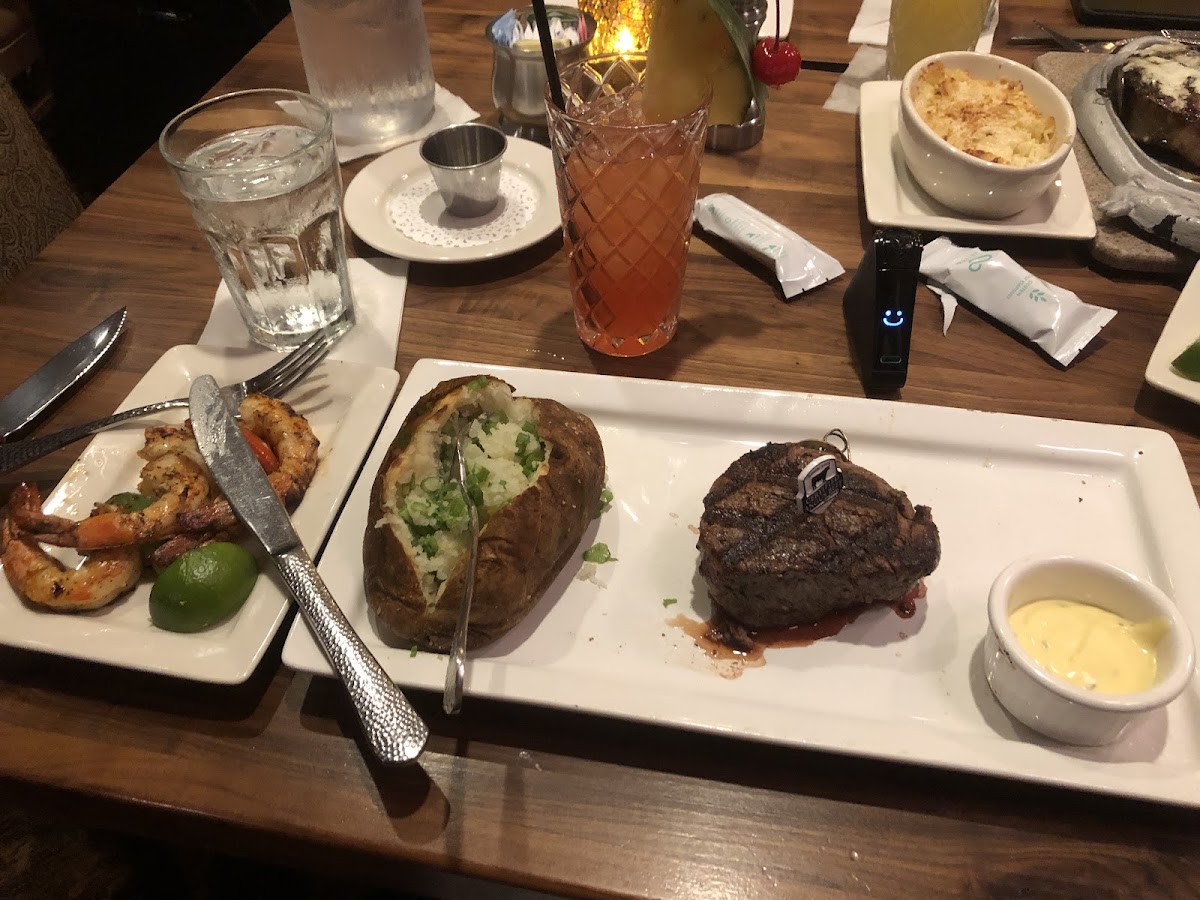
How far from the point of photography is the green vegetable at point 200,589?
108 centimetres

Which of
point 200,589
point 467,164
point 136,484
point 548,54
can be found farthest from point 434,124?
point 200,589

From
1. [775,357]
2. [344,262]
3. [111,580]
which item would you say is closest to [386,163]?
[344,262]

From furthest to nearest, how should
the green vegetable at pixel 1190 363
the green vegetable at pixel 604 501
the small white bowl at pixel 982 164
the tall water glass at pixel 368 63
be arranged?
the tall water glass at pixel 368 63, the small white bowl at pixel 982 164, the green vegetable at pixel 1190 363, the green vegetable at pixel 604 501

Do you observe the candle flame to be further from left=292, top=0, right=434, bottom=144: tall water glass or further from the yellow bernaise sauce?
the yellow bernaise sauce

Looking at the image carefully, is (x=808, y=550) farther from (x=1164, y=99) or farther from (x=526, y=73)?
(x=1164, y=99)

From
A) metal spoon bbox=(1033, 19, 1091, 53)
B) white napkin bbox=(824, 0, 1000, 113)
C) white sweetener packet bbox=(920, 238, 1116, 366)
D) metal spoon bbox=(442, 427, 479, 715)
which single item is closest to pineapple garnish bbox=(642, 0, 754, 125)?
white sweetener packet bbox=(920, 238, 1116, 366)

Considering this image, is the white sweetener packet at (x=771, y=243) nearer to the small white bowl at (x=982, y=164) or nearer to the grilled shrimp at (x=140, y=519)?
the small white bowl at (x=982, y=164)

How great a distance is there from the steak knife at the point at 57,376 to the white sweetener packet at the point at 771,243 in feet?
4.12

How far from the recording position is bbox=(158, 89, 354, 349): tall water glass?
1.48 m

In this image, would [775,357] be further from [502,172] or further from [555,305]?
[502,172]

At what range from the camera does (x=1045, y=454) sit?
131 cm

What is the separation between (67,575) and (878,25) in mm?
2532

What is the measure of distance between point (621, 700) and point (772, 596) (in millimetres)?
259

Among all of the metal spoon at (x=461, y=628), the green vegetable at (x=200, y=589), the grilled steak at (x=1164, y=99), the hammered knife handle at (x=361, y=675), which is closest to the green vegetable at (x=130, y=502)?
the green vegetable at (x=200, y=589)
